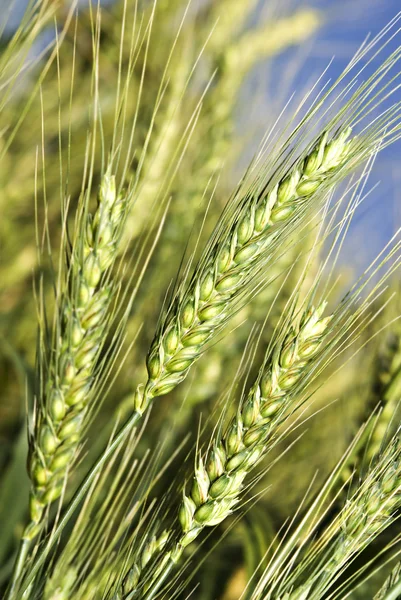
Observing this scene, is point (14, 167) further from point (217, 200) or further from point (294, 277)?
point (294, 277)

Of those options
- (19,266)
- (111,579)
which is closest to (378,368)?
(111,579)

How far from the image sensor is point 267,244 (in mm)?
451

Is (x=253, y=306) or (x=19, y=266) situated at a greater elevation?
(x=253, y=306)

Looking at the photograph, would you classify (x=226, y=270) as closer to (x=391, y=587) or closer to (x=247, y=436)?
(x=247, y=436)

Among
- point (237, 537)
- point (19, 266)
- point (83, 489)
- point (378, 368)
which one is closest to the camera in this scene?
point (83, 489)

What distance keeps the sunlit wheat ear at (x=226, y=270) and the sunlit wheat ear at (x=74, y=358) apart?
5 cm

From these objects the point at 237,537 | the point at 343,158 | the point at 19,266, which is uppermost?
the point at 343,158

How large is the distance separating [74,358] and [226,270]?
0.12 meters

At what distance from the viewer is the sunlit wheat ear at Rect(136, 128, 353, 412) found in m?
0.43

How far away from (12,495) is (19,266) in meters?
0.47

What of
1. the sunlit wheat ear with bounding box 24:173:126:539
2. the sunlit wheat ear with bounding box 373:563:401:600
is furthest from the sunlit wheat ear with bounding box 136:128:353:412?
the sunlit wheat ear with bounding box 373:563:401:600

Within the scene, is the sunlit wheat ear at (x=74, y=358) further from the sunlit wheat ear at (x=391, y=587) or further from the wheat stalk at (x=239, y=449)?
the sunlit wheat ear at (x=391, y=587)

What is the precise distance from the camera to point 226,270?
1.42 feet

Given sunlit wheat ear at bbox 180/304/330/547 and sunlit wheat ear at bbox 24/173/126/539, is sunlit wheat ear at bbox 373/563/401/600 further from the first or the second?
sunlit wheat ear at bbox 24/173/126/539
